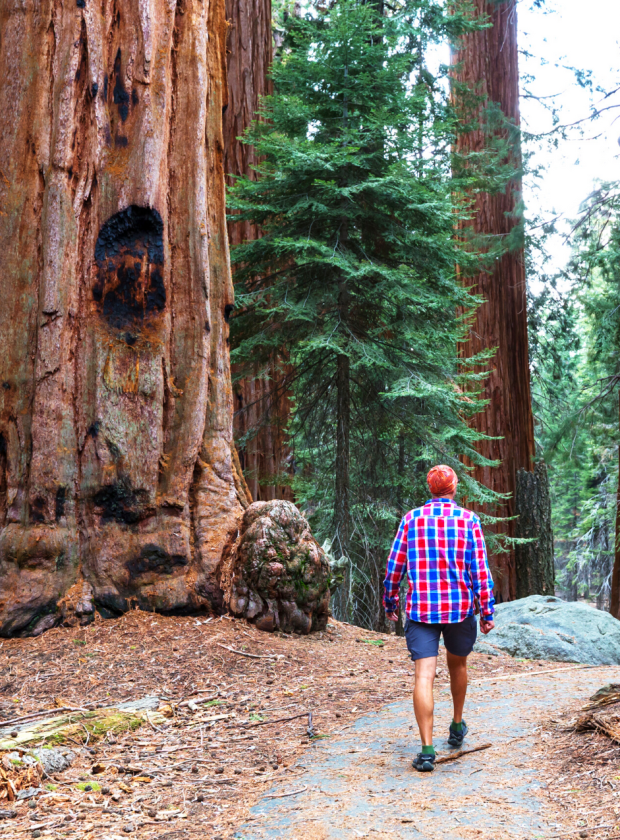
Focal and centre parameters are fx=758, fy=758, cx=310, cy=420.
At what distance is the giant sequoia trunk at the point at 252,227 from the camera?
10.4 metres

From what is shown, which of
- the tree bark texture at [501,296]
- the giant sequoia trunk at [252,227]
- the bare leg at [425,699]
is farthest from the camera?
the tree bark texture at [501,296]

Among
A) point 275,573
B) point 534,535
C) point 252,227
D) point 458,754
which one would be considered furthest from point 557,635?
point 252,227

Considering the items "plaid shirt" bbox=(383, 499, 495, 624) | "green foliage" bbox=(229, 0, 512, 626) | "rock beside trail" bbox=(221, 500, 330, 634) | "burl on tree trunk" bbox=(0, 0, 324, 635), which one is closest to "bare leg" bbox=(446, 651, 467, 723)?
"plaid shirt" bbox=(383, 499, 495, 624)

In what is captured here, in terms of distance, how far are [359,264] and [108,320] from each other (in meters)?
3.22

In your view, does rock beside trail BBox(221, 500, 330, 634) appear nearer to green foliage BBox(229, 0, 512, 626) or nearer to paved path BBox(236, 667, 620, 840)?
paved path BBox(236, 667, 620, 840)

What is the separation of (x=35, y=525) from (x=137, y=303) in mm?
2068

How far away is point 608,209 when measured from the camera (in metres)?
13.5

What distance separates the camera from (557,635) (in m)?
7.89

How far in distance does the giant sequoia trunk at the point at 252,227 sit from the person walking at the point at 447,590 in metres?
5.62

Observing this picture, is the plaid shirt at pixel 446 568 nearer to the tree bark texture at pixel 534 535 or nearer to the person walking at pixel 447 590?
the person walking at pixel 447 590

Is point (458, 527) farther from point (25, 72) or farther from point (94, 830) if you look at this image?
point (25, 72)

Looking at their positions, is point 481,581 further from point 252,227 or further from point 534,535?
point 534,535

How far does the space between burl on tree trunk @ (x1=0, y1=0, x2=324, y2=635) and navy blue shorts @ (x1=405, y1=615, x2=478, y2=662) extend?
2.67 meters

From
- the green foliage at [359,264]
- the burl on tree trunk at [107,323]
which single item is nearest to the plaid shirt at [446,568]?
the burl on tree trunk at [107,323]
